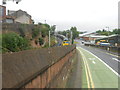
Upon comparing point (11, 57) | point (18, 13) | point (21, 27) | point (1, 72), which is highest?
point (18, 13)

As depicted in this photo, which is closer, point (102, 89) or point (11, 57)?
point (11, 57)

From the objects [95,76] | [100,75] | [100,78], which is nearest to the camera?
[100,78]

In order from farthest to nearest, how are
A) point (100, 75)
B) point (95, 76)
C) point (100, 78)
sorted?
point (100, 75) < point (95, 76) < point (100, 78)

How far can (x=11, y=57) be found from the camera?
4.19 meters

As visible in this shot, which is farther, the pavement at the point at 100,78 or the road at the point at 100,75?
the road at the point at 100,75

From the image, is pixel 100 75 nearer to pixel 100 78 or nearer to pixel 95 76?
pixel 95 76

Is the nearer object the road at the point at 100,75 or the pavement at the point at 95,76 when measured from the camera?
the pavement at the point at 95,76

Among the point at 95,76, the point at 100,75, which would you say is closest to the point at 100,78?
the point at 95,76

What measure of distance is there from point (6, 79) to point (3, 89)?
19 cm

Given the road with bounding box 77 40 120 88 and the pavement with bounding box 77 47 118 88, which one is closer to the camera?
the pavement with bounding box 77 47 118 88

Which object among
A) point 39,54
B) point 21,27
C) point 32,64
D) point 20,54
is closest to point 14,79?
point 20,54

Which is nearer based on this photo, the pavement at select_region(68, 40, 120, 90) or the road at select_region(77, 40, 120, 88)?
the pavement at select_region(68, 40, 120, 90)

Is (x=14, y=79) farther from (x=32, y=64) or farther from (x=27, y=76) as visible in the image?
(x=32, y=64)

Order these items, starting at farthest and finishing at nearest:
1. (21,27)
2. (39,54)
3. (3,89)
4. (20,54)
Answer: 1. (21,27)
2. (39,54)
3. (20,54)
4. (3,89)
